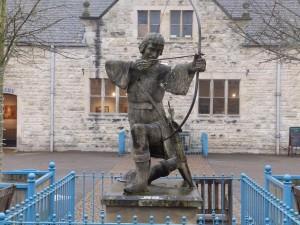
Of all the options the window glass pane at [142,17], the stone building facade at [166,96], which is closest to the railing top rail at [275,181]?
the stone building facade at [166,96]

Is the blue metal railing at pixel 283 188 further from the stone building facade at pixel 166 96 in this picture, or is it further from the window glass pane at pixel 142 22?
the window glass pane at pixel 142 22

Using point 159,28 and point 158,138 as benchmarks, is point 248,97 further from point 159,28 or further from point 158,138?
point 158,138

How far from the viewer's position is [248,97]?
22000mm

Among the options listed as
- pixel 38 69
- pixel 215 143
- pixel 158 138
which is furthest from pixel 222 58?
pixel 158 138

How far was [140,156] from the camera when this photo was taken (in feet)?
19.2

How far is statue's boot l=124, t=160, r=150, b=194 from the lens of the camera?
5.84m

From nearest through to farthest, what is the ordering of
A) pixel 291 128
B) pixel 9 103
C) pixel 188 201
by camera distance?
pixel 188 201 → pixel 291 128 → pixel 9 103

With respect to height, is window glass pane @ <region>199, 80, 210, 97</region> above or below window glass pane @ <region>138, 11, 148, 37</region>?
below

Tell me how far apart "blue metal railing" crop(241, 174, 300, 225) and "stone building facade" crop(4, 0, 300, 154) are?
1416 centimetres

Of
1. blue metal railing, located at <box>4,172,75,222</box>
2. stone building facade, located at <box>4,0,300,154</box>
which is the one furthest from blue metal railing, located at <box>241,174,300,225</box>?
stone building facade, located at <box>4,0,300,154</box>

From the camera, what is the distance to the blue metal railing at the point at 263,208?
496 centimetres

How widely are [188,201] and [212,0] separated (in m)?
17.3

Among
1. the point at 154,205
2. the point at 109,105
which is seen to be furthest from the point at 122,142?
the point at 154,205

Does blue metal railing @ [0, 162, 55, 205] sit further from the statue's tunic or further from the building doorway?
the building doorway
